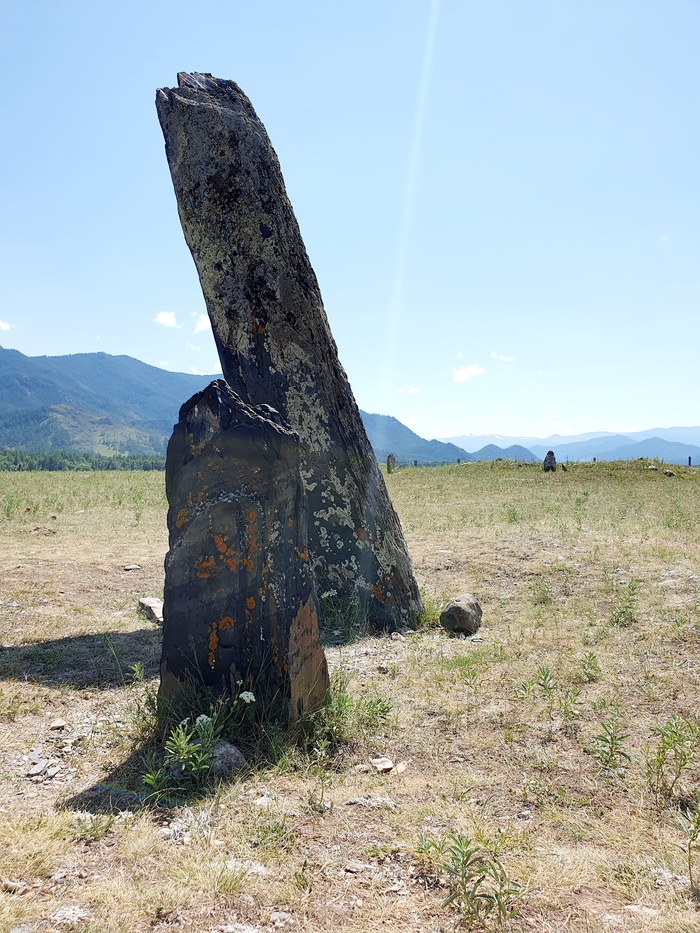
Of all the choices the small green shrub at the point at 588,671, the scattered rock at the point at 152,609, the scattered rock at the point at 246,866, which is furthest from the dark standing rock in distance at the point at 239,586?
the scattered rock at the point at 152,609

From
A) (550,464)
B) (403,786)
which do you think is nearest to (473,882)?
(403,786)

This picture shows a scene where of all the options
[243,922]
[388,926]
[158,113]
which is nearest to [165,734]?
[243,922]

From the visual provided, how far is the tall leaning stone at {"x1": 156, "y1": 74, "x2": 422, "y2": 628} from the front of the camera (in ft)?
23.7

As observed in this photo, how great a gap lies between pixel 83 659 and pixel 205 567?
2733 mm

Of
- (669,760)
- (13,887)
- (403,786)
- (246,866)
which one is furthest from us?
(669,760)

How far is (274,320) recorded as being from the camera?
7266 millimetres

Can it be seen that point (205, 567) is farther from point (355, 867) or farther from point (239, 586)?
point (355, 867)

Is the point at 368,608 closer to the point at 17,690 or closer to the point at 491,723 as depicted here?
the point at 491,723

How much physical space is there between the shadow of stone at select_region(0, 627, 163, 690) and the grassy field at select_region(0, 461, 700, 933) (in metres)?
0.03

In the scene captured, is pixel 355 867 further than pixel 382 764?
No

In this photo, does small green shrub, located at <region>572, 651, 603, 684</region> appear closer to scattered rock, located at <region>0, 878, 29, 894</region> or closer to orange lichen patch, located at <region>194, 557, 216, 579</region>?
orange lichen patch, located at <region>194, 557, 216, 579</region>

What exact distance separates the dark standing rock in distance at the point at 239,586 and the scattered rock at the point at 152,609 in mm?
3511

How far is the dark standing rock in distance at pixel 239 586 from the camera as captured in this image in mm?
4215

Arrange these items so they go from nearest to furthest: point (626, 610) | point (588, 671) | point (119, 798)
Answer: point (119, 798) → point (588, 671) → point (626, 610)
